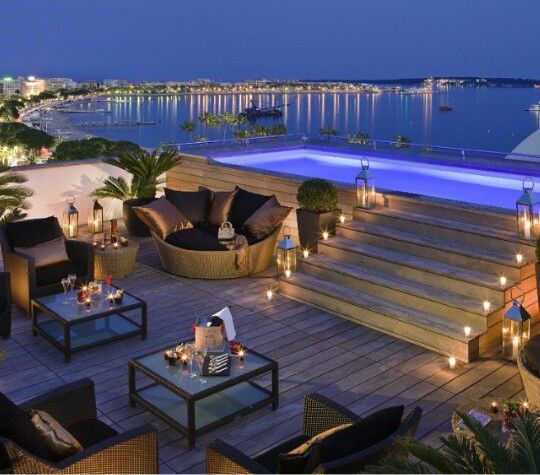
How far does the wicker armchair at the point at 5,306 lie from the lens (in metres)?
6.00

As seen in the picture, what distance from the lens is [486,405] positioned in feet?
13.2

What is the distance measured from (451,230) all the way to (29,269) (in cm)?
418

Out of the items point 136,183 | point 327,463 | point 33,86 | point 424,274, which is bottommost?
point 424,274

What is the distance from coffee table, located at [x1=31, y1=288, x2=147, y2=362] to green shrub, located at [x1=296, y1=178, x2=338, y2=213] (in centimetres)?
260

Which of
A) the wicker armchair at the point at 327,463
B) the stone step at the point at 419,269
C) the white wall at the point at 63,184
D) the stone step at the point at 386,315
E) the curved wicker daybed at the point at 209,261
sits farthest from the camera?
the white wall at the point at 63,184

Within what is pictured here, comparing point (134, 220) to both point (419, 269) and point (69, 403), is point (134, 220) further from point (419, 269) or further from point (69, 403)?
point (69, 403)

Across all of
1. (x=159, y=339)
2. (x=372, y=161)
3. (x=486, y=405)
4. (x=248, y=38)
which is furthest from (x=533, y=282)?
(x=248, y=38)

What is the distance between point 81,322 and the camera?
558 cm

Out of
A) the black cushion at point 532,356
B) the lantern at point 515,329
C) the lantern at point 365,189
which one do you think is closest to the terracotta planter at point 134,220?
the lantern at point 365,189

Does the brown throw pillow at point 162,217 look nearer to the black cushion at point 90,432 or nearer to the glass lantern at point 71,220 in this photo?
the glass lantern at point 71,220

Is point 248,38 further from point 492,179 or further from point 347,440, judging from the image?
point 347,440

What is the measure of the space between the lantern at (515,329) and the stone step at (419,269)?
0.26m

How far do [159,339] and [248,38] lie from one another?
99347mm

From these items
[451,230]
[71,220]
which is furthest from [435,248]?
[71,220]
